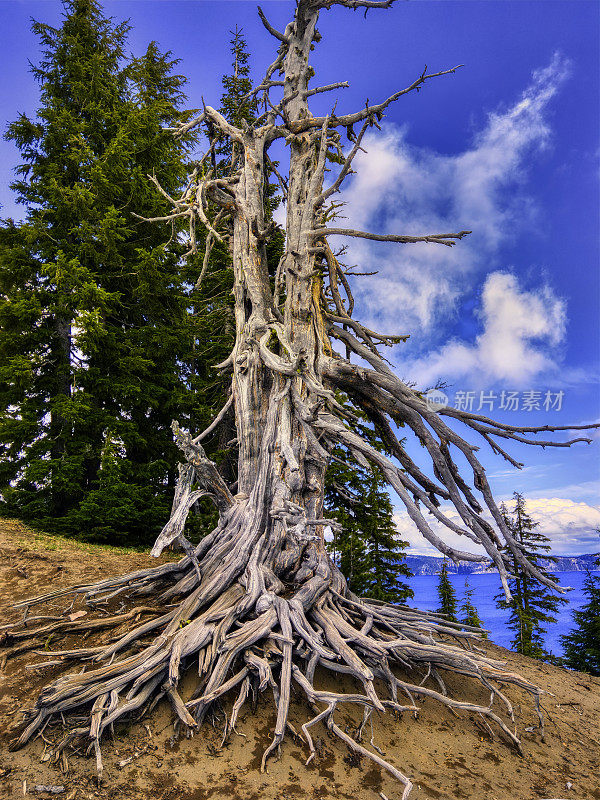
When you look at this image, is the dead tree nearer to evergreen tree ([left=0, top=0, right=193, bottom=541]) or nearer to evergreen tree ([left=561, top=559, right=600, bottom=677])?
evergreen tree ([left=0, top=0, right=193, bottom=541])

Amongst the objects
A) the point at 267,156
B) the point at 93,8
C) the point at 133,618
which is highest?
the point at 93,8

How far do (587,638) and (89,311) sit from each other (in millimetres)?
18717

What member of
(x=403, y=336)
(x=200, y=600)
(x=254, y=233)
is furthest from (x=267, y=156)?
(x=200, y=600)

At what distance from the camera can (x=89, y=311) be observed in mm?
11594

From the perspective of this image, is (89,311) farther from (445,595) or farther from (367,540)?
(445,595)

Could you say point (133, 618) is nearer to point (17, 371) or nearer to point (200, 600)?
point (200, 600)

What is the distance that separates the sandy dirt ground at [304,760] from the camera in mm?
2969

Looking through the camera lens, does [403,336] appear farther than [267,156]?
No

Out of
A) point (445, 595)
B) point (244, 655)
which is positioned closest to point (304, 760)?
point (244, 655)

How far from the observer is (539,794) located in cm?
322

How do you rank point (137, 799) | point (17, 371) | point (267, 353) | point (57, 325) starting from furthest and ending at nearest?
point (57, 325), point (17, 371), point (267, 353), point (137, 799)

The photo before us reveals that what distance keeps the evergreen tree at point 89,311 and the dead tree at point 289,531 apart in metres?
5.69

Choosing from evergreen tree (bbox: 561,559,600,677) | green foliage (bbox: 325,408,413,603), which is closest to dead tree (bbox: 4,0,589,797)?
green foliage (bbox: 325,408,413,603)

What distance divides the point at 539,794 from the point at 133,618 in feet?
13.2
